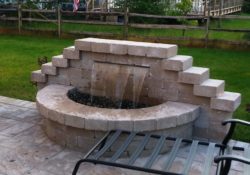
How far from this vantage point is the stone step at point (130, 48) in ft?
16.9

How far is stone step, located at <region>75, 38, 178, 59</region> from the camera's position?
5.14m

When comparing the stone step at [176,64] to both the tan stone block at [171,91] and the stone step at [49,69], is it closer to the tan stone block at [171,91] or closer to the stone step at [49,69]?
the tan stone block at [171,91]

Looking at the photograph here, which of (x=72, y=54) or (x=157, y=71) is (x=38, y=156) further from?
(x=157, y=71)

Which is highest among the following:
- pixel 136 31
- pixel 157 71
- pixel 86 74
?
pixel 136 31

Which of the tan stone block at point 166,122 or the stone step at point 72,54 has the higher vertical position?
the stone step at point 72,54

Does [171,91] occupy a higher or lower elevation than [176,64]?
lower

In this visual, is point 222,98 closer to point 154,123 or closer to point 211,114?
point 211,114

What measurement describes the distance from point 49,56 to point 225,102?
21.8ft

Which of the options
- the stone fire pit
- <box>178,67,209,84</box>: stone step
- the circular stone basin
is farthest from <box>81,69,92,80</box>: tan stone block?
<box>178,67,209,84</box>: stone step

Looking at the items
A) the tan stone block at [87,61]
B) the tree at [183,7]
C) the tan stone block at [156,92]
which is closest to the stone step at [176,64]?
the tan stone block at [156,92]

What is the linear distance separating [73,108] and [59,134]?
38 cm

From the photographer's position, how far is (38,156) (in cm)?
471

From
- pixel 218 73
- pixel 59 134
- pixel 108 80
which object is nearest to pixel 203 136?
pixel 108 80

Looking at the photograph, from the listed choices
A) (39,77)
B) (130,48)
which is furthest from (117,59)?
(39,77)
